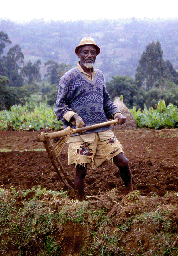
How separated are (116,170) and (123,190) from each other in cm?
122

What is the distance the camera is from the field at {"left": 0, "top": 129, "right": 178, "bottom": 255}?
7.94ft

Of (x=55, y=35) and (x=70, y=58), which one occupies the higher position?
(x=55, y=35)

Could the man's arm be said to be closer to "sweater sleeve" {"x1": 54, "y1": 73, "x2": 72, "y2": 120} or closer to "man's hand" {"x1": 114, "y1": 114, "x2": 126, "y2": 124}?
"sweater sleeve" {"x1": 54, "y1": 73, "x2": 72, "y2": 120}

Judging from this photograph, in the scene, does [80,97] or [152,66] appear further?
[152,66]

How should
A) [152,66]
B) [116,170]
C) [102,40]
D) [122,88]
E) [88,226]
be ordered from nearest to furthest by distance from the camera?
[88,226], [116,170], [122,88], [152,66], [102,40]

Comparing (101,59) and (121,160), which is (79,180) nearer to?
(121,160)

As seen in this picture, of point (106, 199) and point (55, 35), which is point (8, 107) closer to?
point (106, 199)

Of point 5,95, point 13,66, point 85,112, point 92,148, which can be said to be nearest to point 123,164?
point 92,148

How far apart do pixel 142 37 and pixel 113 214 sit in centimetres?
11299

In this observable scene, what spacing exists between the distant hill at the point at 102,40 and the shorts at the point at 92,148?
7025 cm

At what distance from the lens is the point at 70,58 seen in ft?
305

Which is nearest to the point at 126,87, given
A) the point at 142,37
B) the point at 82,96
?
the point at 82,96

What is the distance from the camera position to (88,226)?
2686 mm

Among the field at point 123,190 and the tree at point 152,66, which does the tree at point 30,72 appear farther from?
the field at point 123,190
